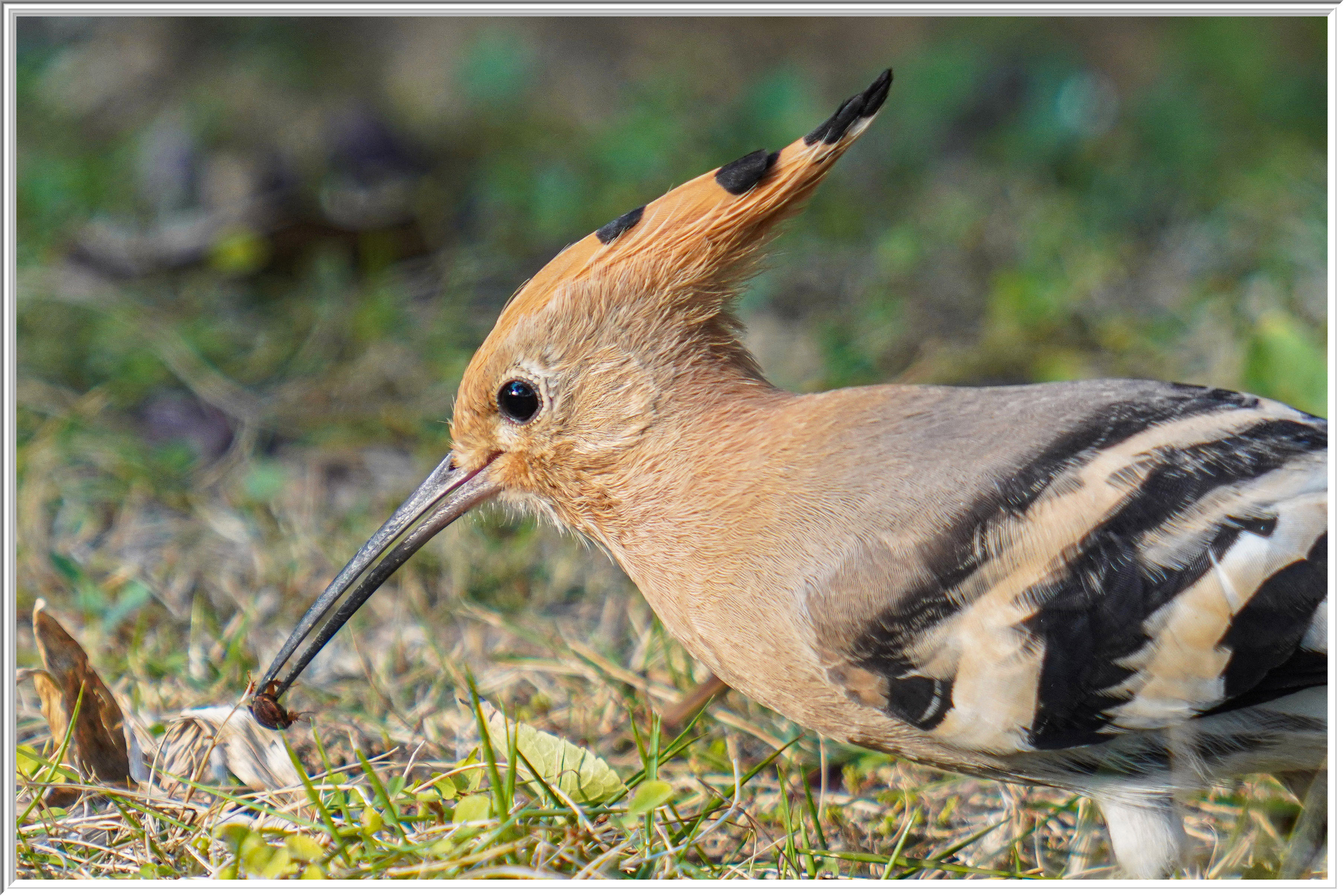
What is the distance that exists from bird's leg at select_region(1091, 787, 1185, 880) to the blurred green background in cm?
140

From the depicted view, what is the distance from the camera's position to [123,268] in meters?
4.04

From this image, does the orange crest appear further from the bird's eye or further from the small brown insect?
the small brown insect

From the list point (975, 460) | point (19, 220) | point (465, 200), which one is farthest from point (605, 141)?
point (975, 460)

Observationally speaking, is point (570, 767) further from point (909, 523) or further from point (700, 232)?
point (700, 232)

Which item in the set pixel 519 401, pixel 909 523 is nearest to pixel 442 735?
pixel 519 401

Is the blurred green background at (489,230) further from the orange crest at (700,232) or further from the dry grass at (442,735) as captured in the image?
the orange crest at (700,232)

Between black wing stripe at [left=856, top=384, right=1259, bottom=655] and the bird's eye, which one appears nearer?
black wing stripe at [left=856, top=384, right=1259, bottom=655]

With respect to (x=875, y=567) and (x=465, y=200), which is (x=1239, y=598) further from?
(x=465, y=200)

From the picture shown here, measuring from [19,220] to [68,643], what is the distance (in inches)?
106

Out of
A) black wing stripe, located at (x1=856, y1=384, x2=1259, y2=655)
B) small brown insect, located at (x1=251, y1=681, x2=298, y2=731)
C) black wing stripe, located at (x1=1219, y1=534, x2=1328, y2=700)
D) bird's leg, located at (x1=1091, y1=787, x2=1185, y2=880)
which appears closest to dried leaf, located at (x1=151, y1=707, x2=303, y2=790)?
small brown insect, located at (x1=251, y1=681, x2=298, y2=731)

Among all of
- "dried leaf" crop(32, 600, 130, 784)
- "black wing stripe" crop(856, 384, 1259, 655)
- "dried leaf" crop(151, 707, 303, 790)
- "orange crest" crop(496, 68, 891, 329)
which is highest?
"orange crest" crop(496, 68, 891, 329)

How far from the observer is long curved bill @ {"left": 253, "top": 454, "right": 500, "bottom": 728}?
7.21ft

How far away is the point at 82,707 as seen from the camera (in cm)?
195

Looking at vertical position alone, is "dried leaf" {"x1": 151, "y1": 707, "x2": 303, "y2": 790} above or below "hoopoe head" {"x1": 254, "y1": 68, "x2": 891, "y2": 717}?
below
